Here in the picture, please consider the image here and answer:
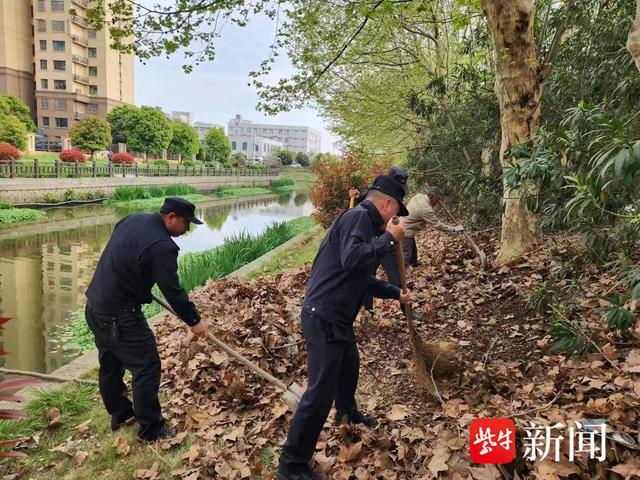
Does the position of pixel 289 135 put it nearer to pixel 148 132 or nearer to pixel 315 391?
pixel 148 132

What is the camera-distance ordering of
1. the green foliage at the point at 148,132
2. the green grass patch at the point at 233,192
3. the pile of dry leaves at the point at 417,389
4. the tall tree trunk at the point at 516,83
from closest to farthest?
the pile of dry leaves at the point at 417,389, the tall tree trunk at the point at 516,83, the green grass patch at the point at 233,192, the green foliage at the point at 148,132

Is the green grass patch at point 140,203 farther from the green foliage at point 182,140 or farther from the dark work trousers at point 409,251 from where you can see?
the green foliage at point 182,140

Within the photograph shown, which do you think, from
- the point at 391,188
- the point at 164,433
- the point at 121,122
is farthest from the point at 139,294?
the point at 121,122

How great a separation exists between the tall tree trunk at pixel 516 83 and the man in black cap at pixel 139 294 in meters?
4.04

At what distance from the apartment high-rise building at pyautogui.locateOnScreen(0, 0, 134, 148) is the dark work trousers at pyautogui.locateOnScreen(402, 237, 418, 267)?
47979mm

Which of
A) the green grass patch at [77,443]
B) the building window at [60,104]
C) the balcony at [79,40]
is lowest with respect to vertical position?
the green grass patch at [77,443]

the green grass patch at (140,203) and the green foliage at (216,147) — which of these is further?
the green foliage at (216,147)

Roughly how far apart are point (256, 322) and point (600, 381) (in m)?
3.45

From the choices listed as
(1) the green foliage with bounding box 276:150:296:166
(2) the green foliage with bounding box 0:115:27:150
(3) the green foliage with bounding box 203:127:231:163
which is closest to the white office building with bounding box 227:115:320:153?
(1) the green foliage with bounding box 276:150:296:166

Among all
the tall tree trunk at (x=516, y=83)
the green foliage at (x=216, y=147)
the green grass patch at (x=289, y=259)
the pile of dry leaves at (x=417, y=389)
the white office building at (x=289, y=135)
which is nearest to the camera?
the pile of dry leaves at (x=417, y=389)

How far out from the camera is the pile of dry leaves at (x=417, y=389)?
2.83 meters

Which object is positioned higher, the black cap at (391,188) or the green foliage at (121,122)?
the green foliage at (121,122)

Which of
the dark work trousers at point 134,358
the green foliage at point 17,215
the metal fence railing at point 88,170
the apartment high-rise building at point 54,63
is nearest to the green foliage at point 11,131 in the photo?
the metal fence railing at point 88,170

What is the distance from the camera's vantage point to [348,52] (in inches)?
496
